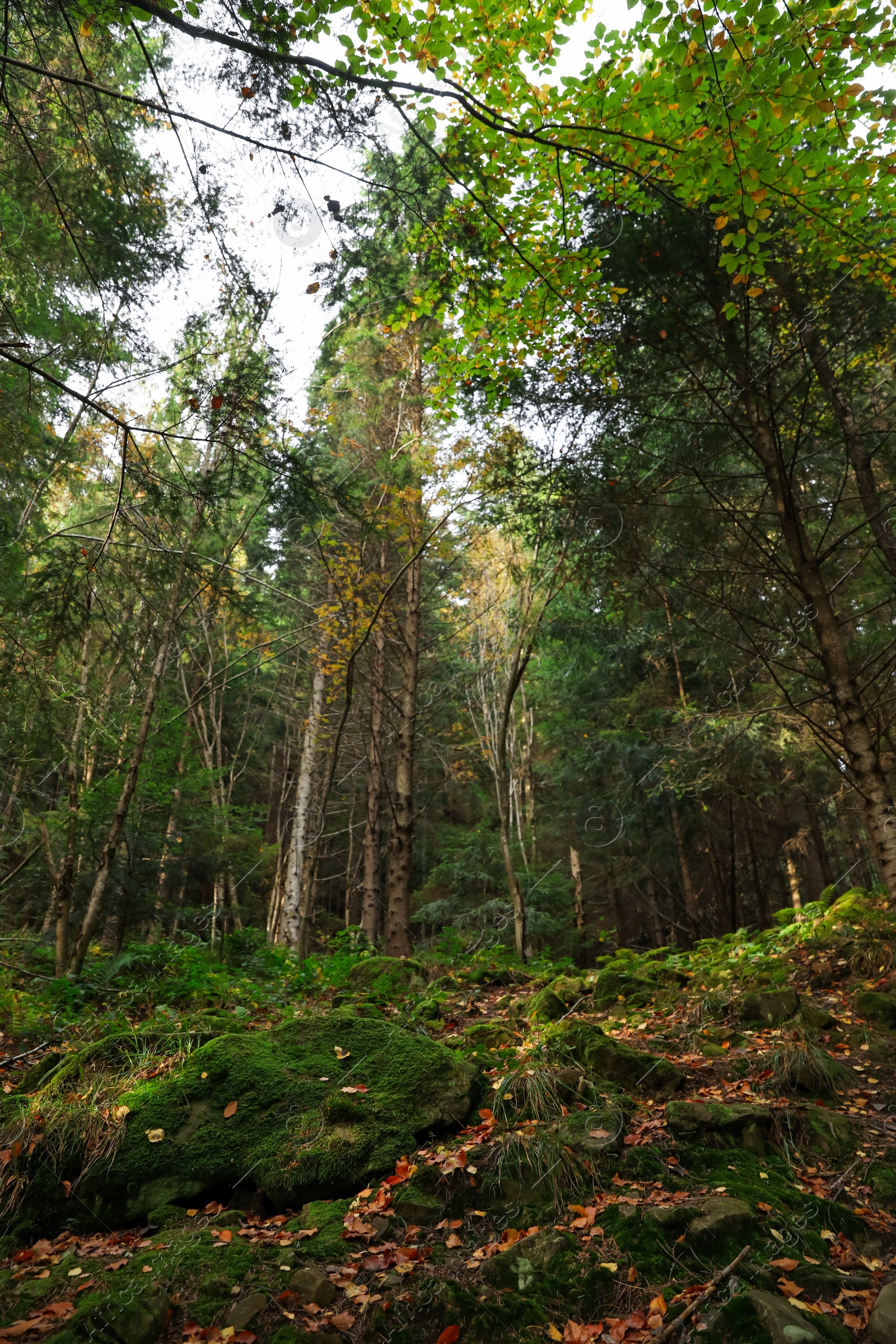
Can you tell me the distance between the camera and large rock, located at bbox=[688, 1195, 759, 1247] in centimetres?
266

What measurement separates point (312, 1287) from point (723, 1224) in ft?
5.28

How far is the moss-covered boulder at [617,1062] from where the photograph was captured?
12.8 feet

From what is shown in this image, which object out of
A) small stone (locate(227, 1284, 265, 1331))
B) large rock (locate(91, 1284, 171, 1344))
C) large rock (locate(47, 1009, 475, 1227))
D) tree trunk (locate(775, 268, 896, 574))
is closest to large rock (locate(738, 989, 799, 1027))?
large rock (locate(47, 1009, 475, 1227))

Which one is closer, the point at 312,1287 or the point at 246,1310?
the point at 246,1310

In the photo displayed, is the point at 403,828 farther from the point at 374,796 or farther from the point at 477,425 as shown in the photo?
the point at 477,425

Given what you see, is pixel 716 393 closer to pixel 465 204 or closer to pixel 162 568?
pixel 465 204

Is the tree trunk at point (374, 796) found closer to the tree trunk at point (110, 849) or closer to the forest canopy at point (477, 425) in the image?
the forest canopy at point (477, 425)

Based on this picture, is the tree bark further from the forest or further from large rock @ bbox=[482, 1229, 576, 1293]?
large rock @ bbox=[482, 1229, 576, 1293]

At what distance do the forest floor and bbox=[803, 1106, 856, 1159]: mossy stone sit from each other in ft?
0.04

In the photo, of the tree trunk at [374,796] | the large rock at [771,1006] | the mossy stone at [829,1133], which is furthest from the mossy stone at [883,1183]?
the tree trunk at [374,796]

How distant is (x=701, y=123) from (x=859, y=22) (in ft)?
2.86

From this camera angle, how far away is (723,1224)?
269cm

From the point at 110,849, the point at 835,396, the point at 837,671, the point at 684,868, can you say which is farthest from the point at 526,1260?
the point at 684,868

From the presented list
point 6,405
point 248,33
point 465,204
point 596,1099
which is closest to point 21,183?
point 6,405
